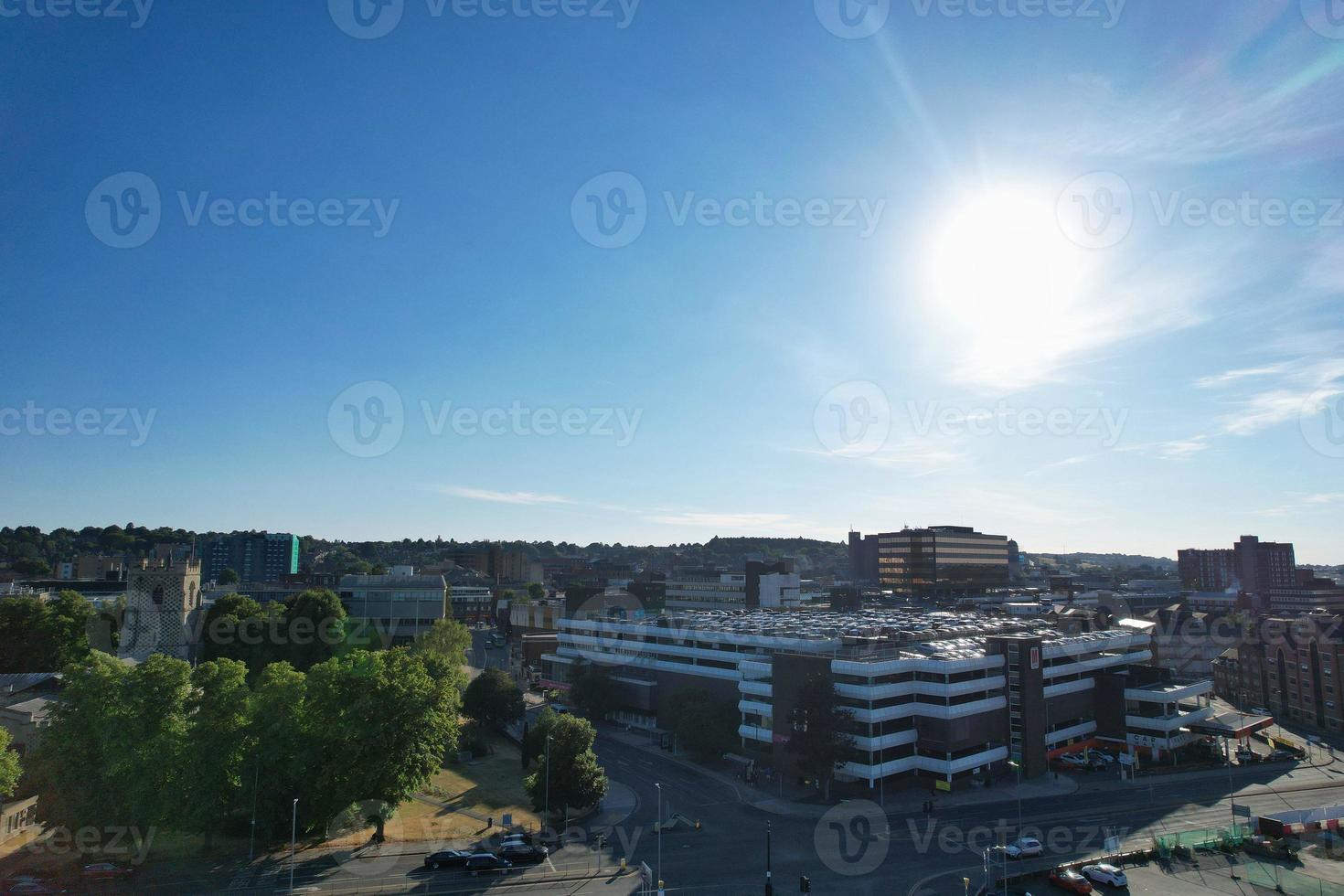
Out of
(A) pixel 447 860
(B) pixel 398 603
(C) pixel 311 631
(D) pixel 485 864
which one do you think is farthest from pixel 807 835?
(B) pixel 398 603

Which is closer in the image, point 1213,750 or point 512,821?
point 512,821

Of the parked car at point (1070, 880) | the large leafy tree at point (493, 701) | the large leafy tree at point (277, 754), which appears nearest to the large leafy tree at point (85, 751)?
the large leafy tree at point (277, 754)

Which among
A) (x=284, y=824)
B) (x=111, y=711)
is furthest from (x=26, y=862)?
(x=284, y=824)

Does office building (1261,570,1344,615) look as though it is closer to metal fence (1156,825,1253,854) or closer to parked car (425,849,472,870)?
metal fence (1156,825,1253,854)

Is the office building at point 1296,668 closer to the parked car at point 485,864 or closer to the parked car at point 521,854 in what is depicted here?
the parked car at point 521,854

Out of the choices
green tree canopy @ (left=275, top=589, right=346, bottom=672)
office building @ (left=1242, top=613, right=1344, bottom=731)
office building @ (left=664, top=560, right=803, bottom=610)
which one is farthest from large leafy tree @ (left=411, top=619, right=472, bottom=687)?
office building @ (left=1242, top=613, right=1344, bottom=731)

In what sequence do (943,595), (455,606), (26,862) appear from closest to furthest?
(26,862)
(943,595)
(455,606)

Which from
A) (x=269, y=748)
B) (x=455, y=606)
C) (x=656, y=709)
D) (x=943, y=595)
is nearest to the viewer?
(x=269, y=748)

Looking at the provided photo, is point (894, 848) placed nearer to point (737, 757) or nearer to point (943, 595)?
point (737, 757)
